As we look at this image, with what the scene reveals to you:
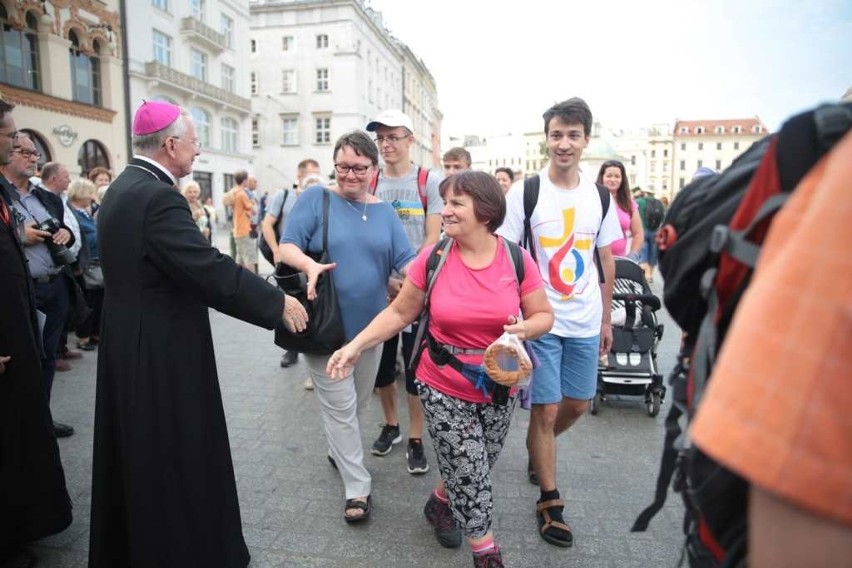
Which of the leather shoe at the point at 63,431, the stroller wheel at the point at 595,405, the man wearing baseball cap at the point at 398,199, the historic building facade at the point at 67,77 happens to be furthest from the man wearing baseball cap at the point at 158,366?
the historic building facade at the point at 67,77

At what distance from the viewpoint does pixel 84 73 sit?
2252 centimetres

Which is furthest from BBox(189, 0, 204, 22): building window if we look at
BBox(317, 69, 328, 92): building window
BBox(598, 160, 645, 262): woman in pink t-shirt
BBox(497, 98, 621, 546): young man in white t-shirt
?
BBox(497, 98, 621, 546): young man in white t-shirt

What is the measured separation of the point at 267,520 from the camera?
3.29 meters

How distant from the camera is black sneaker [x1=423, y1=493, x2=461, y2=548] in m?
3.06

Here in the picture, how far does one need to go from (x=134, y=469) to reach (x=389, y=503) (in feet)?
5.40

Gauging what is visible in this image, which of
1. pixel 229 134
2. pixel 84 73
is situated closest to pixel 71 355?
pixel 84 73

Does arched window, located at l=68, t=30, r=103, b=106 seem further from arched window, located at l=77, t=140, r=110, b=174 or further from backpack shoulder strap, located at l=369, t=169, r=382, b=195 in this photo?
backpack shoulder strap, located at l=369, t=169, r=382, b=195

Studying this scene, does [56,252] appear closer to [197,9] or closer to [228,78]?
[197,9]

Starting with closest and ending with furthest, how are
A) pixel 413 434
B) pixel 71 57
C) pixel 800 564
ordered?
1. pixel 800 564
2. pixel 413 434
3. pixel 71 57

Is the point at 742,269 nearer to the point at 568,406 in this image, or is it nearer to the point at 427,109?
the point at 568,406

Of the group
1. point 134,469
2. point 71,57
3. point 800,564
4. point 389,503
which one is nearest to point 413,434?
point 389,503

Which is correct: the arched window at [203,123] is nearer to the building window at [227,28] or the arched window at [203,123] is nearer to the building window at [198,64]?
the building window at [198,64]

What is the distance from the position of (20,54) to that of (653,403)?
77.7 feet

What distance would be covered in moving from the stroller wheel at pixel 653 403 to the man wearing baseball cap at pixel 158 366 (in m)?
3.82
